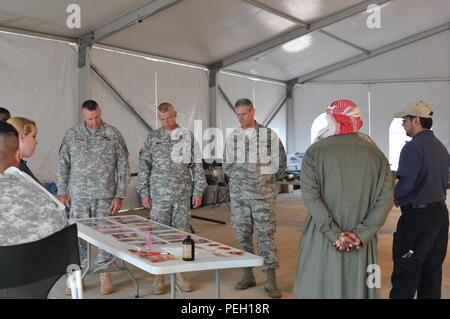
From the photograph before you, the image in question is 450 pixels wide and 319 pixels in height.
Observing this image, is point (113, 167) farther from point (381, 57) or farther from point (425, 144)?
point (381, 57)

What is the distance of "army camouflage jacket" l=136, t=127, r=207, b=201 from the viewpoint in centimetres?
401

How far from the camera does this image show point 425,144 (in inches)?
117

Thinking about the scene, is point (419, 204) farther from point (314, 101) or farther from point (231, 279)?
point (314, 101)

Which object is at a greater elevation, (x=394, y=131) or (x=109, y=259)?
(x=394, y=131)

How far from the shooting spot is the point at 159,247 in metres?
2.64

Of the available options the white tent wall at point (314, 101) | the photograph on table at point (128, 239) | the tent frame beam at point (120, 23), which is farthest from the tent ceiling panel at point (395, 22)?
the photograph on table at point (128, 239)

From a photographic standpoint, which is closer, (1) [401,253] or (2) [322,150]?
(2) [322,150]

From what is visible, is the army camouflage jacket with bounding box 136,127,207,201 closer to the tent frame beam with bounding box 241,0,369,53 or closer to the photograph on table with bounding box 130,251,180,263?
the photograph on table with bounding box 130,251,180,263

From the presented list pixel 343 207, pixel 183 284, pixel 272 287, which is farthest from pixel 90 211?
pixel 343 207

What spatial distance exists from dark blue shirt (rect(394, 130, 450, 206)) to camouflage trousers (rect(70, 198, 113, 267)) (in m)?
2.41

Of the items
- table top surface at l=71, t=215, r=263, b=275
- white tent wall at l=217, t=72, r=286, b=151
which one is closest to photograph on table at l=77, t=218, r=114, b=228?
table top surface at l=71, t=215, r=263, b=275
